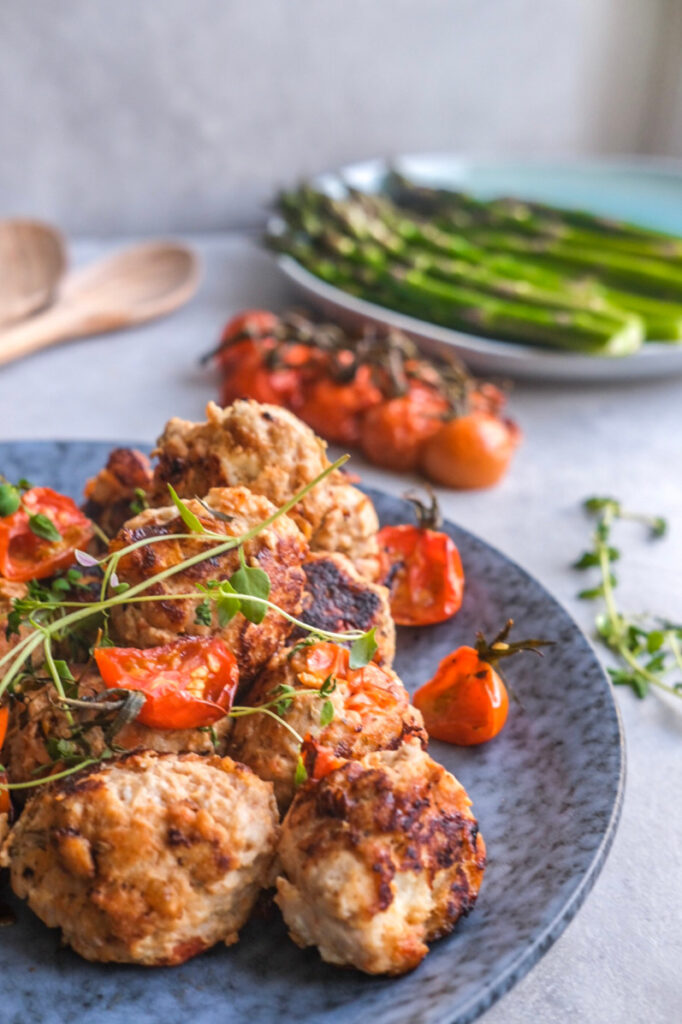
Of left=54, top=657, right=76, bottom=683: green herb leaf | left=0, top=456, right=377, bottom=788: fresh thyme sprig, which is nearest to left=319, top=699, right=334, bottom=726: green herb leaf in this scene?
left=0, top=456, right=377, bottom=788: fresh thyme sprig

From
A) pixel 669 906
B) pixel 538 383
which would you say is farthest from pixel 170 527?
pixel 538 383

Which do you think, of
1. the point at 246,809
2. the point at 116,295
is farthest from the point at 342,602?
the point at 116,295

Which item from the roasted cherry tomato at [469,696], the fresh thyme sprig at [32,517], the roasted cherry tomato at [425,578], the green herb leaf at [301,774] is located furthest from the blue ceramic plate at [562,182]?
the green herb leaf at [301,774]

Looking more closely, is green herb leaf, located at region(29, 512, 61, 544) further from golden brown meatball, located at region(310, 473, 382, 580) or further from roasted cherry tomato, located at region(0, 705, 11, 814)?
Result: golden brown meatball, located at region(310, 473, 382, 580)

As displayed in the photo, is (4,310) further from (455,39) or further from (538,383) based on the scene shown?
(455,39)

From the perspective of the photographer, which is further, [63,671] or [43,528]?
[43,528]

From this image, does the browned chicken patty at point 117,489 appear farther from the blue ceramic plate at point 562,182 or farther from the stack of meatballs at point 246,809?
the blue ceramic plate at point 562,182

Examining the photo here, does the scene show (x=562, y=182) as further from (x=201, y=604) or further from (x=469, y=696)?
(x=201, y=604)
